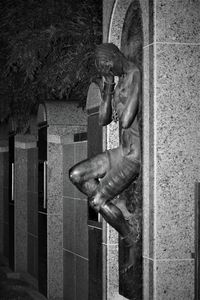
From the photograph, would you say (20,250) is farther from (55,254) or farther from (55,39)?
(55,39)

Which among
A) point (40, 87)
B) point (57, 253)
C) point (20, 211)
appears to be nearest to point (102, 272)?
point (57, 253)

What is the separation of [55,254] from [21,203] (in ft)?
14.3

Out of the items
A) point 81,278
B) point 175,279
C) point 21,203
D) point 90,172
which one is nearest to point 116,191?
point 90,172

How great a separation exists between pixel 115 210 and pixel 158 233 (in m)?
0.89

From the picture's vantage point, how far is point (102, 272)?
8359 millimetres

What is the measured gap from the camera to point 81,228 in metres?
10.9

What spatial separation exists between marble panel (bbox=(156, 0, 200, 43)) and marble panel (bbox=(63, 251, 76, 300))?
5.48 meters

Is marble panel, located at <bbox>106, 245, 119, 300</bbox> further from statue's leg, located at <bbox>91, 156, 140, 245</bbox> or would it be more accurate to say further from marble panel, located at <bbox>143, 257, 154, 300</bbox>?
marble panel, located at <bbox>143, 257, 154, 300</bbox>

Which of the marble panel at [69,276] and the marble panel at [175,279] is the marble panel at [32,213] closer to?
the marble panel at [69,276]

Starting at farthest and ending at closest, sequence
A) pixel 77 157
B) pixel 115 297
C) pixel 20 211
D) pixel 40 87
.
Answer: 1. pixel 20 211
2. pixel 40 87
3. pixel 77 157
4. pixel 115 297

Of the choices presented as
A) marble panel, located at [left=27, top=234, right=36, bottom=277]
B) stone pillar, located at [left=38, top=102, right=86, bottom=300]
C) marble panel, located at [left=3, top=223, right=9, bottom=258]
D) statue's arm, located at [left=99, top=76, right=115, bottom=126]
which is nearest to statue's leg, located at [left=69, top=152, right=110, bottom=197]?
statue's arm, located at [left=99, top=76, right=115, bottom=126]

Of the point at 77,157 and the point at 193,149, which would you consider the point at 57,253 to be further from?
the point at 193,149

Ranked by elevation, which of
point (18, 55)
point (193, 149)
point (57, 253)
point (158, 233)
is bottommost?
point (57, 253)

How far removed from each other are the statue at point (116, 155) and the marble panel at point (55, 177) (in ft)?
15.4
